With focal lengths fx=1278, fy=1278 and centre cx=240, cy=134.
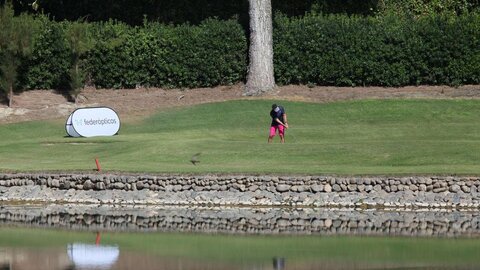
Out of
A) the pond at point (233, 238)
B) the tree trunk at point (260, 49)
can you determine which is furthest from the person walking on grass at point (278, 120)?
the tree trunk at point (260, 49)

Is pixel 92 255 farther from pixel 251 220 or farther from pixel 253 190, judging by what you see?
pixel 253 190

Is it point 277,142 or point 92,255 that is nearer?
point 92,255

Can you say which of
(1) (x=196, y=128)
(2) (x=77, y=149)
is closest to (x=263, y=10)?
(1) (x=196, y=128)

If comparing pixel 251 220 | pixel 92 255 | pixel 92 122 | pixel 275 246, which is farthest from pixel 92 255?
pixel 92 122

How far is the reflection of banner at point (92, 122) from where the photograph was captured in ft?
146

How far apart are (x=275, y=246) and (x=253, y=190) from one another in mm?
7566

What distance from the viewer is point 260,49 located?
181ft

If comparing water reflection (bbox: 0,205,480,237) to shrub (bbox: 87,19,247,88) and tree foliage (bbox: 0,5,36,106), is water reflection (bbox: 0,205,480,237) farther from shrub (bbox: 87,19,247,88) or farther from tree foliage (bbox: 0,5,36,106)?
shrub (bbox: 87,19,247,88)

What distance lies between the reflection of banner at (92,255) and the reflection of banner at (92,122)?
18975mm

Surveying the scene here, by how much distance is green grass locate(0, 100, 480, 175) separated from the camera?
36.1m

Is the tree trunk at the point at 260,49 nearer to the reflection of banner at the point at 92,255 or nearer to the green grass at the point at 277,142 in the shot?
the green grass at the point at 277,142

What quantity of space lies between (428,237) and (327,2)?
111 feet

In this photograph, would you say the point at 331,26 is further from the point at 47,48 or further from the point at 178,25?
the point at 47,48

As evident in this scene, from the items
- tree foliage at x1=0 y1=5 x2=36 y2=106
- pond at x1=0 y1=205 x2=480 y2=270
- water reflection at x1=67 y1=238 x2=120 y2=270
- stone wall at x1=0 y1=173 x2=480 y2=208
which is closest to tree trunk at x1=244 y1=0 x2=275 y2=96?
tree foliage at x1=0 y1=5 x2=36 y2=106
